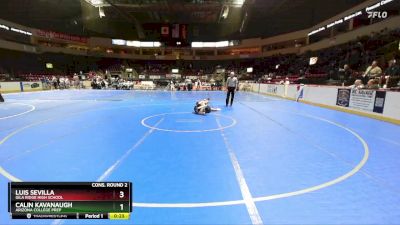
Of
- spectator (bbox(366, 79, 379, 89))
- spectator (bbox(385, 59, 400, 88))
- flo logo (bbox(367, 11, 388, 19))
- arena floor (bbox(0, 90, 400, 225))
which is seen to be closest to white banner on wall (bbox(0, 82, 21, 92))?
arena floor (bbox(0, 90, 400, 225))

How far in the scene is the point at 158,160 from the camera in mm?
5535

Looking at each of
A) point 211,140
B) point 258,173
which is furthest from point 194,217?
point 211,140

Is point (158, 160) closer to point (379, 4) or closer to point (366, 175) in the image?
point (366, 175)

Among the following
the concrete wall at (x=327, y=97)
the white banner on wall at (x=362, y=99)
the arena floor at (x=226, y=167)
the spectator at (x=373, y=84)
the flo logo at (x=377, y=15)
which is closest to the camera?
the arena floor at (x=226, y=167)

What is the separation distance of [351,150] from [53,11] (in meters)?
52.7

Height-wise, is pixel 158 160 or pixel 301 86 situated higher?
pixel 301 86

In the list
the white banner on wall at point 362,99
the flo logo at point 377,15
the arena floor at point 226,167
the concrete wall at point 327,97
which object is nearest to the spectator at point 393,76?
the white banner on wall at point 362,99
